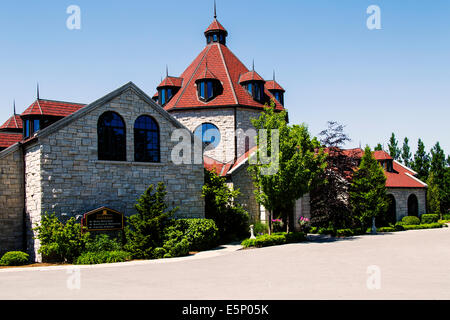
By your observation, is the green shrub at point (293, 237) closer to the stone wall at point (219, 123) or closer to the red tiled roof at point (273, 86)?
the stone wall at point (219, 123)

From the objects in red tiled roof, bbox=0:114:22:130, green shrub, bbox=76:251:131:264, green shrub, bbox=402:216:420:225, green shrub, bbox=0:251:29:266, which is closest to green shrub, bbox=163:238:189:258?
green shrub, bbox=76:251:131:264

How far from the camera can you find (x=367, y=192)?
31594 millimetres

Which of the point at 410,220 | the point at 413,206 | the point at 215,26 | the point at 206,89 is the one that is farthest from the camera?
the point at 413,206

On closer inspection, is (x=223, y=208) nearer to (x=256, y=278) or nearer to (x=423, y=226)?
(x=256, y=278)

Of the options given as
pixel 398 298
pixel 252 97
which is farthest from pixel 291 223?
pixel 398 298

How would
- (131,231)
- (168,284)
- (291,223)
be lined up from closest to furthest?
(168,284), (131,231), (291,223)

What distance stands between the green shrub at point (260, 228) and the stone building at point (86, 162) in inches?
198

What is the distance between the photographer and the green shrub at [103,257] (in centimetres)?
1655

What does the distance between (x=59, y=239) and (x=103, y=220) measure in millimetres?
2149

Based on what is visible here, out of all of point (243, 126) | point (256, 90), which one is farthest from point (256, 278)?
point (256, 90)

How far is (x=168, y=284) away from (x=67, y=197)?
30.3ft

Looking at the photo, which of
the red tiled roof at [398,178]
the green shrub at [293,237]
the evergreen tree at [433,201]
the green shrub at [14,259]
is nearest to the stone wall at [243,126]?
the green shrub at [293,237]

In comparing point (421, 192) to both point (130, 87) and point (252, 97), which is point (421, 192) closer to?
point (252, 97)

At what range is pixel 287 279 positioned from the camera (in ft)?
38.7
